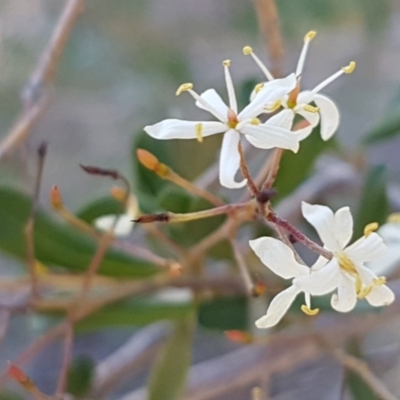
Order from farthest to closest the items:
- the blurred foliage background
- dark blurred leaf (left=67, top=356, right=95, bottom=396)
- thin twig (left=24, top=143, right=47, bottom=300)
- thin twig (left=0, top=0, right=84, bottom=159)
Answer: the blurred foliage background, dark blurred leaf (left=67, top=356, right=95, bottom=396), thin twig (left=0, top=0, right=84, bottom=159), thin twig (left=24, top=143, right=47, bottom=300)

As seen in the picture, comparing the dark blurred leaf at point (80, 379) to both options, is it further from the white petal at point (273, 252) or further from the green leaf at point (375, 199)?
the white petal at point (273, 252)

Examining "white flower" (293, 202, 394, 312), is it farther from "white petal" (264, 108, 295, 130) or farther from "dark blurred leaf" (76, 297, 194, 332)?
"dark blurred leaf" (76, 297, 194, 332)

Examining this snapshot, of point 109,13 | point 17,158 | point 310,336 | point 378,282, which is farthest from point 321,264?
point 109,13

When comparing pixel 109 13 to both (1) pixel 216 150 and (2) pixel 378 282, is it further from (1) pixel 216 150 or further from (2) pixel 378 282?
(2) pixel 378 282

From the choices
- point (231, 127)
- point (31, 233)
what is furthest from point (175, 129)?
point (31, 233)

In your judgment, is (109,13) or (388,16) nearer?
(388,16)

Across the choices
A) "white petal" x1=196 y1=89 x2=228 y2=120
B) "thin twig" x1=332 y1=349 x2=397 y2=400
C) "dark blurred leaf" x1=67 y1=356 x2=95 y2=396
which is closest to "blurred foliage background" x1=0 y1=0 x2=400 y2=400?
"dark blurred leaf" x1=67 y1=356 x2=95 y2=396

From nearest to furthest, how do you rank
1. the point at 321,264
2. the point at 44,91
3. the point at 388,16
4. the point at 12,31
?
the point at 321,264
the point at 44,91
the point at 388,16
the point at 12,31

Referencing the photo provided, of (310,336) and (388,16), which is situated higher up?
(388,16)
